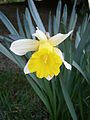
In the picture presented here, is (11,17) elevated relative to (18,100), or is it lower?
elevated

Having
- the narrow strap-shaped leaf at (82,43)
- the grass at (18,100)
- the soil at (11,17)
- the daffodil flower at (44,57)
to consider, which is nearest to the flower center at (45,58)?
the daffodil flower at (44,57)

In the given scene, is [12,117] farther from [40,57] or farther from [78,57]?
[40,57]

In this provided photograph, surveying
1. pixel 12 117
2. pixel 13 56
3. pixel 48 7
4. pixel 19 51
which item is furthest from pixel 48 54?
pixel 48 7

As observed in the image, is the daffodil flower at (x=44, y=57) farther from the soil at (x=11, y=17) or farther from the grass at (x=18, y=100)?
the soil at (x=11, y=17)

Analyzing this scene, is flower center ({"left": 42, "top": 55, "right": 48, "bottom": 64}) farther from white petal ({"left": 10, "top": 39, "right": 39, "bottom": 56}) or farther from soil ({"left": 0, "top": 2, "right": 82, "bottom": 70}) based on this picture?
soil ({"left": 0, "top": 2, "right": 82, "bottom": 70})

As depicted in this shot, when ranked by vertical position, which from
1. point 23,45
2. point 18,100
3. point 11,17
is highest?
point 23,45

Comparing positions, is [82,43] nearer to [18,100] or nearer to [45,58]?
[45,58]

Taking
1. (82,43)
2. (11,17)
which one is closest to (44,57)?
(82,43)

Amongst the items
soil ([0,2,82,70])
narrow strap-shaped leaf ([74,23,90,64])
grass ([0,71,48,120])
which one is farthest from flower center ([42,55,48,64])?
soil ([0,2,82,70])

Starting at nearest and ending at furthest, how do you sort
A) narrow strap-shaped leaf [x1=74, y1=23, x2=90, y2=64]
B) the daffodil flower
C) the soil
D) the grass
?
the daffodil flower < narrow strap-shaped leaf [x1=74, y1=23, x2=90, y2=64] < the grass < the soil
